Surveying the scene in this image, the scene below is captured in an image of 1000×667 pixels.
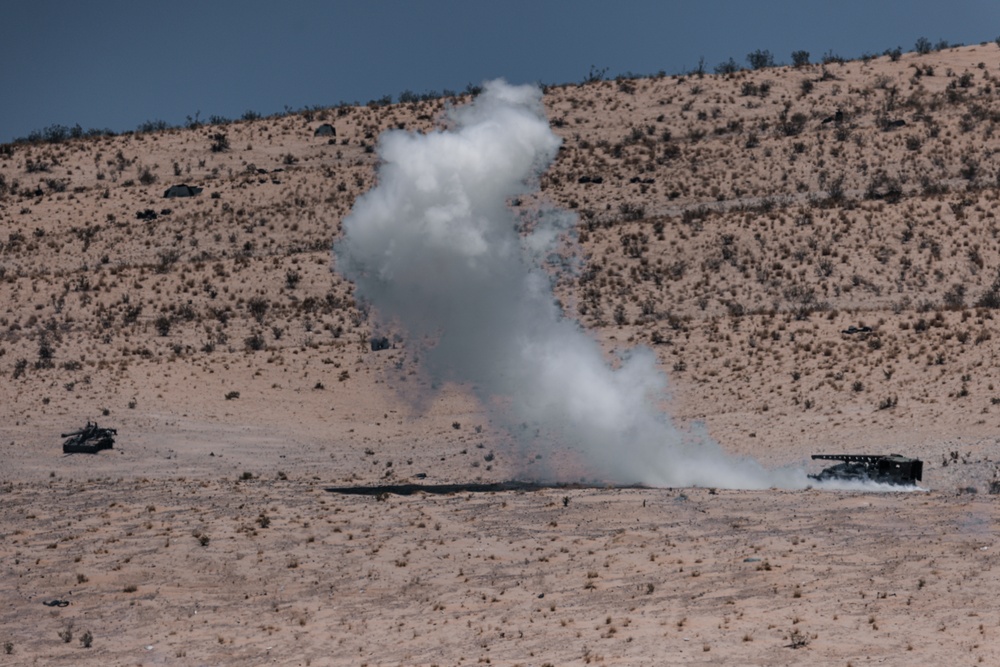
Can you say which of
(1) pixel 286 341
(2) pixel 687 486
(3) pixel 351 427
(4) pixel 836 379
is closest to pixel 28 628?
(2) pixel 687 486

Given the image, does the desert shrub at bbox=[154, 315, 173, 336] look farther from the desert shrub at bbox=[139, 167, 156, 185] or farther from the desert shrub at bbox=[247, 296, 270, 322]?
the desert shrub at bbox=[139, 167, 156, 185]

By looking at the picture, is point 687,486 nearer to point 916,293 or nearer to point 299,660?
point 299,660

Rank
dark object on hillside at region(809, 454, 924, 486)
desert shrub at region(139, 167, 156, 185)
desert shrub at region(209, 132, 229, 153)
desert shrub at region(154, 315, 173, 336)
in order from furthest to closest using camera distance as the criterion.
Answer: desert shrub at region(209, 132, 229, 153)
desert shrub at region(139, 167, 156, 185)
desert shrub at region(154, 315, 173, 336)
dark object on hillside at region(809, 454, 924, 486)

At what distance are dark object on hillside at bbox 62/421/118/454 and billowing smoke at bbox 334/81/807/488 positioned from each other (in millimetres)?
8771

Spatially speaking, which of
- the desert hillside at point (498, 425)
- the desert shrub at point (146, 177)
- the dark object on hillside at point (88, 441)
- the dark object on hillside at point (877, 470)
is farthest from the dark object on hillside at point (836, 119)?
the dark object on hillside at point (88, 441)

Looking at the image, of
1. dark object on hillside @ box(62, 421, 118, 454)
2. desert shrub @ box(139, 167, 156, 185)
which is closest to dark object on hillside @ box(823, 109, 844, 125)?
desert shrub @ box(139, 167, 156, 185)

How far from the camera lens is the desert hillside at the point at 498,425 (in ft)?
73.2

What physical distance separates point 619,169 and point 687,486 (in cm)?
3837

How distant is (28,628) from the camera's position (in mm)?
22875

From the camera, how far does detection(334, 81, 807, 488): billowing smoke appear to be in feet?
121

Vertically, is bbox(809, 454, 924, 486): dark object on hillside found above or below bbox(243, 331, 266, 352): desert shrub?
below

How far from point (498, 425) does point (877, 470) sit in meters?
13.5

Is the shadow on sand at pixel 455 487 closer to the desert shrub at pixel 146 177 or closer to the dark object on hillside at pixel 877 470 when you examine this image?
the dark object on hillside at pixel 877 470

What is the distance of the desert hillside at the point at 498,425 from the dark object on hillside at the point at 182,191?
1004 mm
